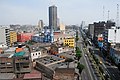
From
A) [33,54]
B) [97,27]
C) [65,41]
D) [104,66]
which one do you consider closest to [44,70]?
[33,54]

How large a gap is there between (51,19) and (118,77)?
102438mm

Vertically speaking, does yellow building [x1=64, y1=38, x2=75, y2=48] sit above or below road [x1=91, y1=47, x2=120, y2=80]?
above

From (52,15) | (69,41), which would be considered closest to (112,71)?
(69,41)

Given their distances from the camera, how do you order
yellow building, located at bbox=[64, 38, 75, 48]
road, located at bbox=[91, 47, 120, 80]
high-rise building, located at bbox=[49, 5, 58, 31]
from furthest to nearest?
high-rise building, located at bbox=[49, 5, 58, 31], yellow building, located at bbox=[64, 38, 75, 48], road, located at bbox=[91, 47, 120, 80]

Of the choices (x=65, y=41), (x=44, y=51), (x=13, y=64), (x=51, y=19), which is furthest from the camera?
(x=51, y=19)

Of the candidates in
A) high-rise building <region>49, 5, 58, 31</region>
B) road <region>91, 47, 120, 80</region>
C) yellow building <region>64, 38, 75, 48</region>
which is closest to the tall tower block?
high-rise building <region>49, 5, 58, 31</region>

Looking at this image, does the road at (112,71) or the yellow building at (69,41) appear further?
the yellow building at (69,41)

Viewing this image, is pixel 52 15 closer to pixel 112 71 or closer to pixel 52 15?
pixel 52 15

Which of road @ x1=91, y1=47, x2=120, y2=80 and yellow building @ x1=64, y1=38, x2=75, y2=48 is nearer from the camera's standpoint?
road @ x1=91, y1=47, x2=120, y2=80

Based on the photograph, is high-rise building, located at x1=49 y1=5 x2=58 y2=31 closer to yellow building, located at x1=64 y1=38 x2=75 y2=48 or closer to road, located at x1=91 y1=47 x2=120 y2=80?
yellow building, located at x1=64 y1=38 x2=75 y2=48

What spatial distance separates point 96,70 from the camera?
30.3 meters

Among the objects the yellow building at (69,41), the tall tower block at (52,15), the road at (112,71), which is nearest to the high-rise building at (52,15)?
the tall tower block at (52,15)

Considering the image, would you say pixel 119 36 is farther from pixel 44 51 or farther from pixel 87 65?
pixel 44 51

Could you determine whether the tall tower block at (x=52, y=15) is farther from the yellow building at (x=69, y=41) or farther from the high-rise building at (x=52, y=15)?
the yellow building at (x=69, y=41)
